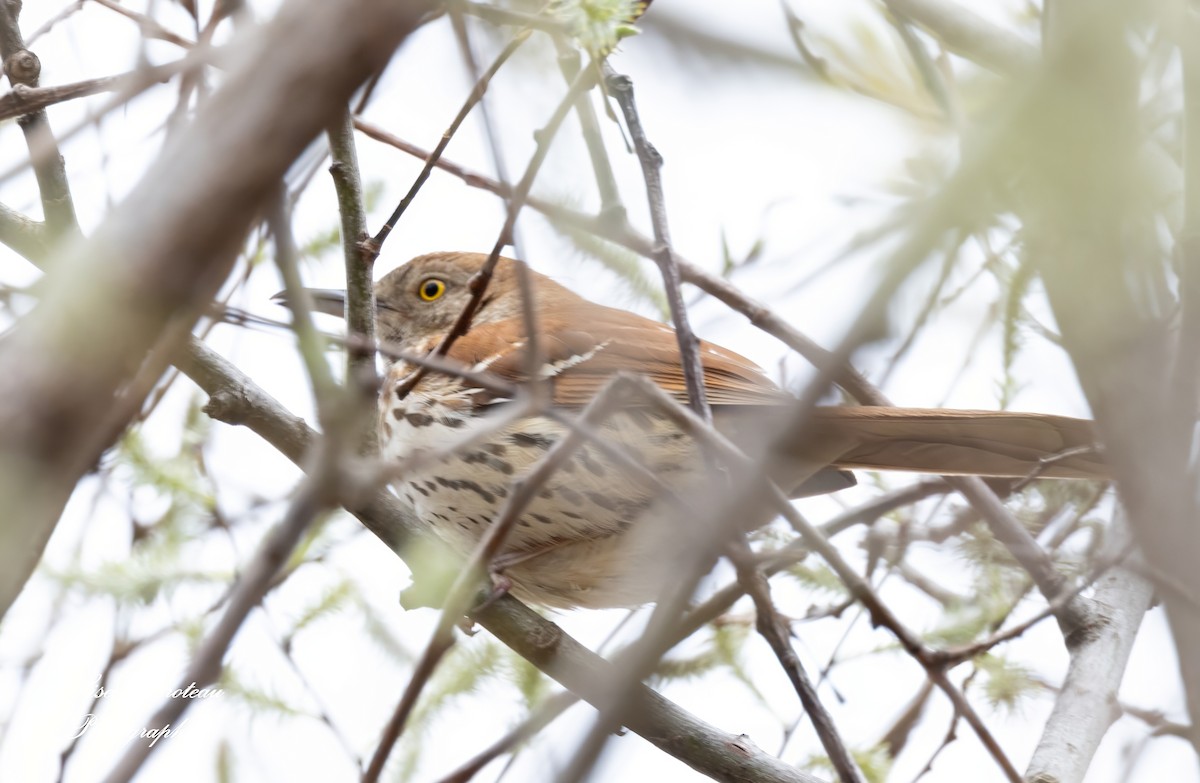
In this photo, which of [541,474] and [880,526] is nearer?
[541,474]

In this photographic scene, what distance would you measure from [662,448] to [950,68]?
1.36 metres

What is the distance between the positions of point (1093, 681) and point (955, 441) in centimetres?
65

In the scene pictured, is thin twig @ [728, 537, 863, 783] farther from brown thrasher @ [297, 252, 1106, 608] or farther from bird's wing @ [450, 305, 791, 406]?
bird's wing @ [450, 305, 791, 406]

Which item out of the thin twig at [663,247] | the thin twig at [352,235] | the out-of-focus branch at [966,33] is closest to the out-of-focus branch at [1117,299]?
the thin twig at [663,247]

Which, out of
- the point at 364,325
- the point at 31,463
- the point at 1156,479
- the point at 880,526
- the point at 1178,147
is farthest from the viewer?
the point at 880,526

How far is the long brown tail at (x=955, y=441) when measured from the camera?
112 inches

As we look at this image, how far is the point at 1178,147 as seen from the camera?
1761mm

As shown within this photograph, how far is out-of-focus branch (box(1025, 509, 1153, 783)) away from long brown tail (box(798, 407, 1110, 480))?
308mm

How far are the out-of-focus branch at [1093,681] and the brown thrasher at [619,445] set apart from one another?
1.41 ft

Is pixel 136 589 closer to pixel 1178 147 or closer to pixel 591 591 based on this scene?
pixel 591 591

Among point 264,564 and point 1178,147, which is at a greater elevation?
point 1178,147

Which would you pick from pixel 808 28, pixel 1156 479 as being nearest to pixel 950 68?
pixel 808 28

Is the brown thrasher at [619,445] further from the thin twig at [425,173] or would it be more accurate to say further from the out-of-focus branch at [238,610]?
the out-of-focus branch at [238,610]

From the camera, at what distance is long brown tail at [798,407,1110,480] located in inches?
112
